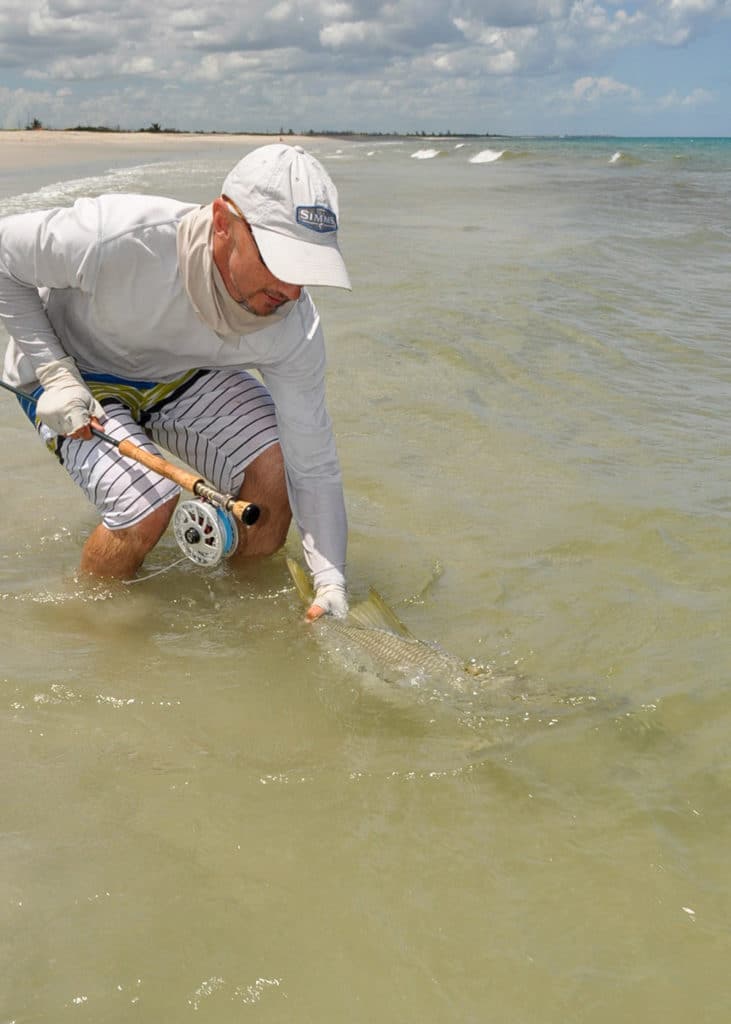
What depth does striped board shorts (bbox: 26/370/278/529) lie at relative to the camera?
3852 mm

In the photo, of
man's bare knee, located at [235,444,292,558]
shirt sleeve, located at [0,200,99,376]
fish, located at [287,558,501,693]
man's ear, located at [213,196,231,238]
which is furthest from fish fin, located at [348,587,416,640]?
shirt sleeve, located at [0,200,99,376]

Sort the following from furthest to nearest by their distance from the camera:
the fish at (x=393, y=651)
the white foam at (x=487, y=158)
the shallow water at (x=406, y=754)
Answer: the white foam at (x=487, y=158) < the fish at (x=393, y=651) < the shallow water at (x=406, y=754)

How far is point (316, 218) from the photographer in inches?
121

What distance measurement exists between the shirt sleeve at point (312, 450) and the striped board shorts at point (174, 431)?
28 cm

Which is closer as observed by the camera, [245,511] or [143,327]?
[245,511]

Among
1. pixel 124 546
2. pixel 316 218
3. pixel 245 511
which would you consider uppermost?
pixel 316 218

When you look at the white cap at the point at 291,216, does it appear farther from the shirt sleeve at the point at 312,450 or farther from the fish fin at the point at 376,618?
the fish fin at the point at 376,618

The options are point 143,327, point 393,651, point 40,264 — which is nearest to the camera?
point 393,651

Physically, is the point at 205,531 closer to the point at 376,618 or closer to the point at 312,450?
the point at 312,450

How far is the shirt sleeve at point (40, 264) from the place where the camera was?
11.5 feet

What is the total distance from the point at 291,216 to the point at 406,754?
65.1 inches

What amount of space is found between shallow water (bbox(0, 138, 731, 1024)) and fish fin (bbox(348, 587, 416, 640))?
0.55 feet

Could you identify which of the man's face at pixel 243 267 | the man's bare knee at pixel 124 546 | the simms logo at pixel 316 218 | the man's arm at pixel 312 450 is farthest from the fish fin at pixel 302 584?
the simms logo at pixel 316 218

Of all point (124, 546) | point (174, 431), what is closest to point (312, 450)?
point (174, 431)
